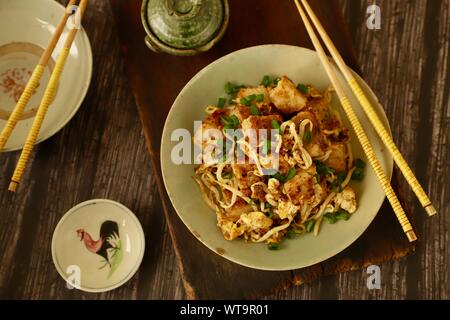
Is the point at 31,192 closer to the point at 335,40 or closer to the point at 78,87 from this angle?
the point at 78,87

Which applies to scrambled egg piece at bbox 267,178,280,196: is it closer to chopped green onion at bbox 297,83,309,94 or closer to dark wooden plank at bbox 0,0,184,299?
chopped green onion at bbox 297,83,309,94

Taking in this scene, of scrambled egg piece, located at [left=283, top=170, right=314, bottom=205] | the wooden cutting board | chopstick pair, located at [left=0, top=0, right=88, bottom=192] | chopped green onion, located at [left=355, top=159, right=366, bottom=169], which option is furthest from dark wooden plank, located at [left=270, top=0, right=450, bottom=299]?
chopstick pair, located at [left=0, top=0, right=88, bottom=192]

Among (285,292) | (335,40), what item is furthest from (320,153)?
(285,292)

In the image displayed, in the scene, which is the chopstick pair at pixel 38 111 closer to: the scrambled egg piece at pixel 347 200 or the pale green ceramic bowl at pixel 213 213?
the pale green ceramic bowl at pixel 213 213

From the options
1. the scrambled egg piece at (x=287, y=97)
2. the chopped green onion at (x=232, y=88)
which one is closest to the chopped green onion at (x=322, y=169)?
the scrambled egg piece at (x=287, y=97)

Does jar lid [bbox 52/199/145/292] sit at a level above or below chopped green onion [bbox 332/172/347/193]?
below
